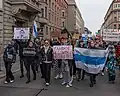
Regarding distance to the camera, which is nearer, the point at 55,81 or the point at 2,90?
the point at 2,90

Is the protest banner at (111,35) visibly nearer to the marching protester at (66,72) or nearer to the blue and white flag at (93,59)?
the blue and white flag at (93,59)

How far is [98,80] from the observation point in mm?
11227

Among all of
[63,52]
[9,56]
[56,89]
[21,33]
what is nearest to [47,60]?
[63,52]

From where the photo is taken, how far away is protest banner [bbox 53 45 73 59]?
9.98 metres

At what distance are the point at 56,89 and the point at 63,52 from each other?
153 cm

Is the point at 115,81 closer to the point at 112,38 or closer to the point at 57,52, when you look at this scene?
the point at 57,52

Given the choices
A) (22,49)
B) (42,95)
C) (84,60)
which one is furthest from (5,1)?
(42,95)

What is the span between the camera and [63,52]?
32.9 ft

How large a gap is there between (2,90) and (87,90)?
8.64 ft

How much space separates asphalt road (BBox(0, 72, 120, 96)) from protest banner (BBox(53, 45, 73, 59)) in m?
0.99

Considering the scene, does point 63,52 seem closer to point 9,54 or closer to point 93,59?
point 93,59

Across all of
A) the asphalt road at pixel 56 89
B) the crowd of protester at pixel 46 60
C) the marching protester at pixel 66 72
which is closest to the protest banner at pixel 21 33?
the crowd of protester at pixel 46 60

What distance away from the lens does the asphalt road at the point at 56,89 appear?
8375mm

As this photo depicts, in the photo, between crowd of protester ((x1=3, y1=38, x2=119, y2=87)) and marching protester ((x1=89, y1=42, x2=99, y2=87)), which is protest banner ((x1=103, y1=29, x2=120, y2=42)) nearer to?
crowd of protester ((x1=3, y1=38, x2=119, y2=87))
